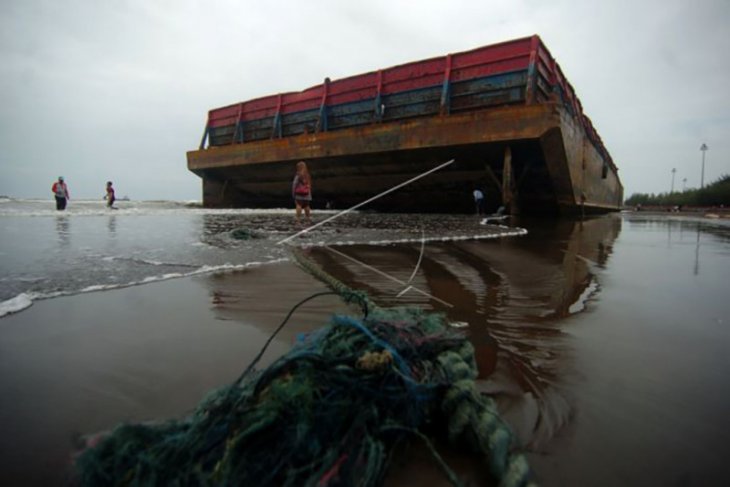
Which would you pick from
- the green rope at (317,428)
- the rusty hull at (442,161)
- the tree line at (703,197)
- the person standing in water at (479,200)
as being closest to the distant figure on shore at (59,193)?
the rusty hull at (442,161)

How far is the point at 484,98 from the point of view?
920 centimetres

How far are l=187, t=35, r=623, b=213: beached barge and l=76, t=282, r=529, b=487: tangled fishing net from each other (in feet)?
26.0

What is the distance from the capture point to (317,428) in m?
0.78

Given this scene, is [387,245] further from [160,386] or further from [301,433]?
[301,433]

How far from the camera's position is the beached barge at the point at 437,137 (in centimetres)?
834

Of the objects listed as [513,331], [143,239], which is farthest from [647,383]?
[143,239]

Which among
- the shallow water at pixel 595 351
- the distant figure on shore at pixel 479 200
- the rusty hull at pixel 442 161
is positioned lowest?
the shallow water at pixel 595 351

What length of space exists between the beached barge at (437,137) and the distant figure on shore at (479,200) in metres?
0.23

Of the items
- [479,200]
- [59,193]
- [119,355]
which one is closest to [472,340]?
[119,355]

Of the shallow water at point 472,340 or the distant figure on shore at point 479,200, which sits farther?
the distant figure on shore at point 479,200

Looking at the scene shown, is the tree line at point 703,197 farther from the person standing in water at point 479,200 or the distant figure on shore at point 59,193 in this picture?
the distant figure on shore at point 59,193

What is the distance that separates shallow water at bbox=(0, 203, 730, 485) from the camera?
963mm

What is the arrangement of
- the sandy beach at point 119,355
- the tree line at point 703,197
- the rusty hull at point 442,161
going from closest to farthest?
the sandy beach at point 119,355 < the rusty hull at point 442,161 < the tree line at point 703,197

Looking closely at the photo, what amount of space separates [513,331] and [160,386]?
1466 mm
